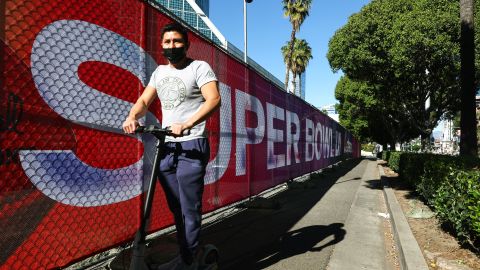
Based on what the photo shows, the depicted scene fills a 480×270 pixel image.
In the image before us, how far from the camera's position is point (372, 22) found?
13.3 metres

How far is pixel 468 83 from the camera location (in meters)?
8.46

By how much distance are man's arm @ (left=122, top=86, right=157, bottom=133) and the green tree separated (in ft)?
36.5

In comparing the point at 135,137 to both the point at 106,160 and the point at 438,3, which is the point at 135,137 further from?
the point at 438,3

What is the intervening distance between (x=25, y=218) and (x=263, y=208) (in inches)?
206

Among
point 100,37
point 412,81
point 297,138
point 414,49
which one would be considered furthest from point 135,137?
point 412,81

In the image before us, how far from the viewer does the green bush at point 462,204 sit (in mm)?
4066

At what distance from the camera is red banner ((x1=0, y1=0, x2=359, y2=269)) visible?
2488mm

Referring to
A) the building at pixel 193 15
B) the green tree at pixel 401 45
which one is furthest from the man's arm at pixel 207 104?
the building at pixel 193 15

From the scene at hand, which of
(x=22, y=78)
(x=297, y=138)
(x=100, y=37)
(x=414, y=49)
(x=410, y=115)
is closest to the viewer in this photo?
(x=22, y=78)

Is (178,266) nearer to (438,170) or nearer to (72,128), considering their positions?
(72,128)

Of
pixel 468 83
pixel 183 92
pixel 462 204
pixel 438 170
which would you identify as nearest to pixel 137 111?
pixel 183 92

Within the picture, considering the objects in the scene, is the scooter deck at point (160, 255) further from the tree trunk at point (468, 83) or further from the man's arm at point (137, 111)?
the tree trunk at point (468, 83)

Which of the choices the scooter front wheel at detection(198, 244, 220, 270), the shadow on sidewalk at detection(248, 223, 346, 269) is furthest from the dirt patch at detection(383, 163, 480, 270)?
the scooter front wheel at detection(198, 244, 220, 270)

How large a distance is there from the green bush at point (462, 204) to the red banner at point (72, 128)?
10.8 feet
